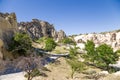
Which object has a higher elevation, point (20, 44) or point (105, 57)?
point (20, 44)

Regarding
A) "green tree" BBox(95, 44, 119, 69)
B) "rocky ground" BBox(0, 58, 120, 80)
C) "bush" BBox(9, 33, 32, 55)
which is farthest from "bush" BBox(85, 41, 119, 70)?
"bush" BBox(9, 33, 32, 55)

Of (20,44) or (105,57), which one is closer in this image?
(20,44)

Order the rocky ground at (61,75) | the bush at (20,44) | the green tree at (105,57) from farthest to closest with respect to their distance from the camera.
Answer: the green tree at (105,57), the bush at (20,44), the rocky ground at (61,75)

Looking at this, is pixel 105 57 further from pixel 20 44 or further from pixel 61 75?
pixel 20 44

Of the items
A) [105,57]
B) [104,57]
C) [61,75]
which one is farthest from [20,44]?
[105,57]

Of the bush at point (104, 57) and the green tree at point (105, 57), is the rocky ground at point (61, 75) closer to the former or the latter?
the bush at point (104, 57)

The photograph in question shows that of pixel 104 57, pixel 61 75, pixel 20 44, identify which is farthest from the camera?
pixel 104 57

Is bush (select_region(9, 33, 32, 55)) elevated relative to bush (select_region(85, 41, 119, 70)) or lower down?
elevated

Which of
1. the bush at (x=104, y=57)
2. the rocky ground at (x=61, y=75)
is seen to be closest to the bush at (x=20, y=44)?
the rocky ground at (x=61, y=75)

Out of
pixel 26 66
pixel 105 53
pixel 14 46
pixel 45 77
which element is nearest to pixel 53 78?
pixel 45 77

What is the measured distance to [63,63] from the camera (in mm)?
Answer: 65062

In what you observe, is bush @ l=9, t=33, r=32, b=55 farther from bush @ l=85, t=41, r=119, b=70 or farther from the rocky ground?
bush @ l=85, t=41, r=119, b=70

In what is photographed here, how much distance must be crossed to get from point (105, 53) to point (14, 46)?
2899cm

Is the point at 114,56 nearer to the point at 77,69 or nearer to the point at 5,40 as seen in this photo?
the point at 77,69
